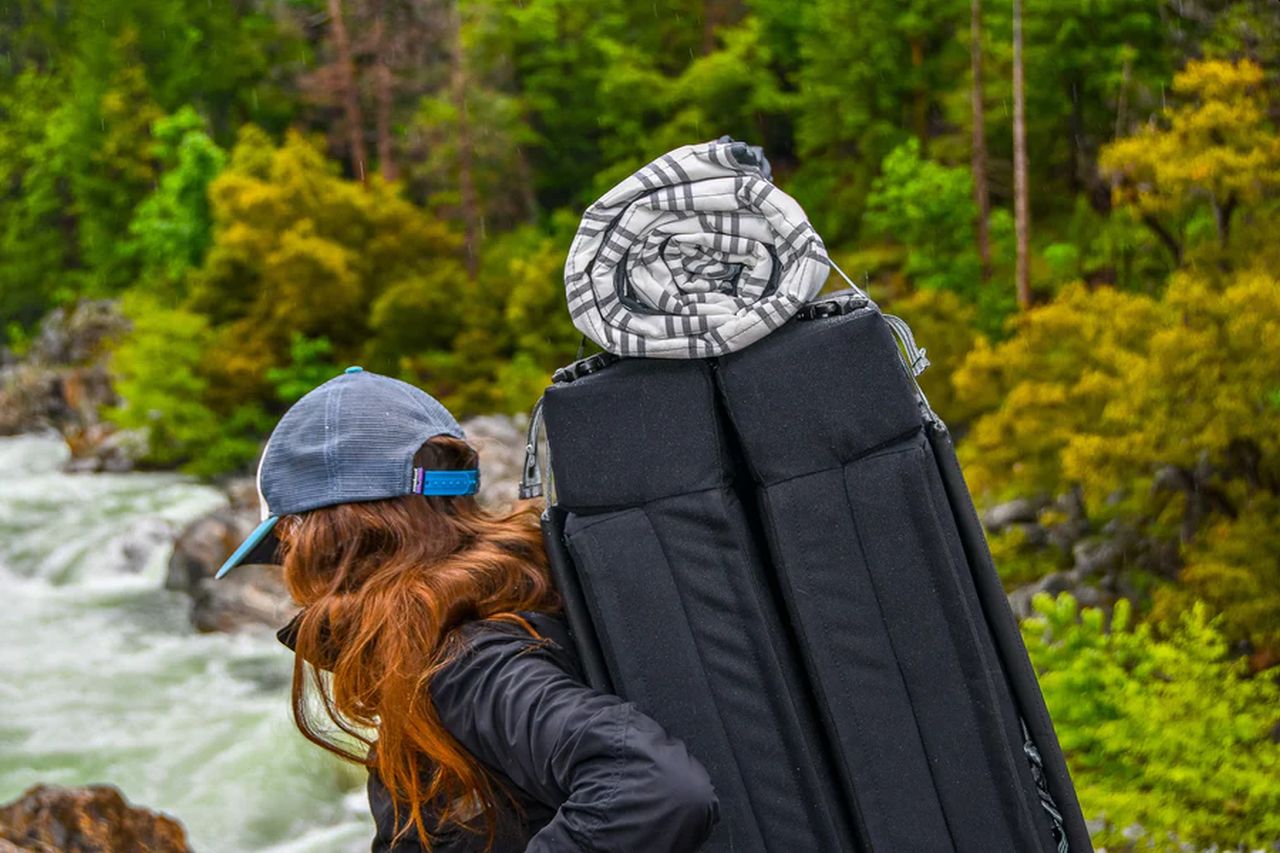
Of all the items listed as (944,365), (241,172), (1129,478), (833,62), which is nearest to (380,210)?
(241,172)

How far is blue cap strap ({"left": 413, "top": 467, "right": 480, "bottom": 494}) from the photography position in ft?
5.09

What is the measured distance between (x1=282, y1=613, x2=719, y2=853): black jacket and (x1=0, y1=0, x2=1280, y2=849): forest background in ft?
10.9

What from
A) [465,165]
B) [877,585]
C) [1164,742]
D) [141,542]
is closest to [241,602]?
[141,542]

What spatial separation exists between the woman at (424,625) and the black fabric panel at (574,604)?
28 millimetres

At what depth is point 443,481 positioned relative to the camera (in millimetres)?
1570

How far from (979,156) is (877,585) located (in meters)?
14.3

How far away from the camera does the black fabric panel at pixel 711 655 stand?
Answer: 1.41 meters

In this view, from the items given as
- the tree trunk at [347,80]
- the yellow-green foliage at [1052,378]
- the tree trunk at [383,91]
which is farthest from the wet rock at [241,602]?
the tree trunk at [347,80]

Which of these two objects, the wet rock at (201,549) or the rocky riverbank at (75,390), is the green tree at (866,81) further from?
the rocky riverbank at (75,390)

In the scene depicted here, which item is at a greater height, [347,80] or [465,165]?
[347,80]

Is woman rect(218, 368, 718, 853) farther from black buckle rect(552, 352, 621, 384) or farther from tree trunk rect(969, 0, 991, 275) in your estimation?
tree trunk rect(969, 0, 991, 275)

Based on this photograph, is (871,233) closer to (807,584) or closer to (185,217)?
(185,217)

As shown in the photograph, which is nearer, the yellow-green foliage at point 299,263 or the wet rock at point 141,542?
the wet rock at point 141,542

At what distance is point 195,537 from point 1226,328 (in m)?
9.25
